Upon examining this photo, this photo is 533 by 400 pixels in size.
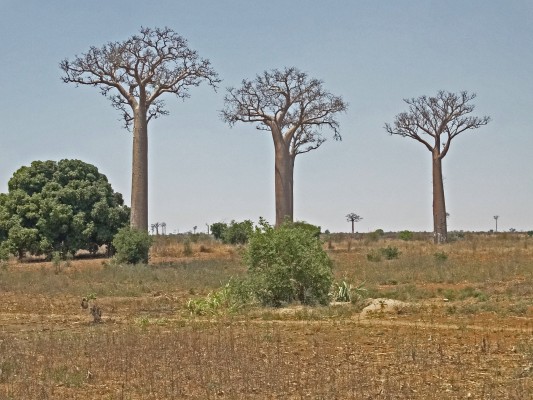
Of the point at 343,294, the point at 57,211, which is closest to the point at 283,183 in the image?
the point at 57,211

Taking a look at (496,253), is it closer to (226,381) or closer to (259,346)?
(259,346)

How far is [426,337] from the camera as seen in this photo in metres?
9.03

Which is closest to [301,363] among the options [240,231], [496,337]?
[496,337]

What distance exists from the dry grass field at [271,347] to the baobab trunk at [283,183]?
48.2 ft

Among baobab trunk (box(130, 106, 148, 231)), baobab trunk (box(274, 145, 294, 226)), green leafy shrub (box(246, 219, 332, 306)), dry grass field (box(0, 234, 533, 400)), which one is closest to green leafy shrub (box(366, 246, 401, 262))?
baobab trunk (box(274, 145, 294, 226))

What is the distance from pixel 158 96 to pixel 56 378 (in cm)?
1990

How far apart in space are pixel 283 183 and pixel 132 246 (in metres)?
9.60

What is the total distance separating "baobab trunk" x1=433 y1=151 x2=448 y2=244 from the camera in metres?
35.3

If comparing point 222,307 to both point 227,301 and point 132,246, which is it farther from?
point 132,246

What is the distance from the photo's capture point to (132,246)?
23.4 metres

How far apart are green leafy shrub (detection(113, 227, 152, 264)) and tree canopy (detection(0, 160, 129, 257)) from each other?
341cm

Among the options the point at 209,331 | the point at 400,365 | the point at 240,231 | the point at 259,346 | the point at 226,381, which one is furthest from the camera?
the point at 240,231

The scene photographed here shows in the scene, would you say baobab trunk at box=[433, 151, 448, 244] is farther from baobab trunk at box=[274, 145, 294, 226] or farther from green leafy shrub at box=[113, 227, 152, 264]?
green leafy shrub at box=[113, 227, 152, 264]

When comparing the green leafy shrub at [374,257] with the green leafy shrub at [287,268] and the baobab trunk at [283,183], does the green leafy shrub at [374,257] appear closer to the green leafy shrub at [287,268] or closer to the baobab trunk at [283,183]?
the baobab trunk at [283,183]
